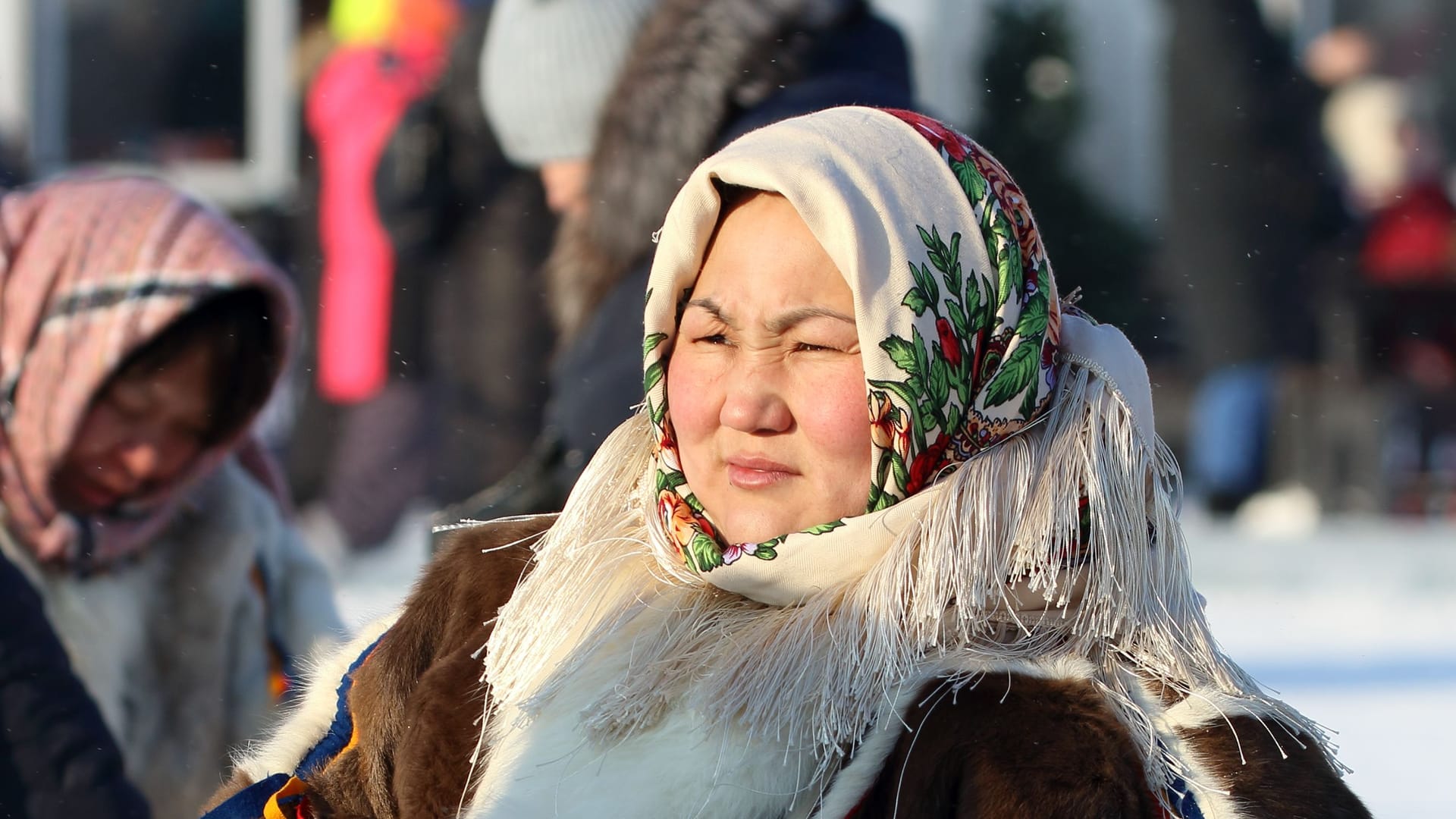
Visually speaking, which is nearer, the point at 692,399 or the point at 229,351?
the point at 692,399

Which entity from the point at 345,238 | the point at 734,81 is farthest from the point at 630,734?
the point at 345,238

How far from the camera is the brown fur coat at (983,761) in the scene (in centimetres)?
130

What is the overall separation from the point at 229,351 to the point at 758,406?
1426 millimetres

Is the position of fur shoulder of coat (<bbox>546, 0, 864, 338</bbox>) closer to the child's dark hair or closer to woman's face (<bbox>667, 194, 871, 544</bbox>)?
the child's dark hair

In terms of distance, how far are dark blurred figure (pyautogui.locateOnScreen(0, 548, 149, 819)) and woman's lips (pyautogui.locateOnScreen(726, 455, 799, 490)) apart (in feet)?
4.02

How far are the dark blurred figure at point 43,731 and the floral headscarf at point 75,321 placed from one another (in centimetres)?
26

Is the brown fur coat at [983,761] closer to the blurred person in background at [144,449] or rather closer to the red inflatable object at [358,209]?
the blurred person in background at [144,449]

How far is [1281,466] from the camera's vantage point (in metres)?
6.53

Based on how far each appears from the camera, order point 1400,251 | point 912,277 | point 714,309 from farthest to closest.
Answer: point 1400,251, point 714,309, point 912,277

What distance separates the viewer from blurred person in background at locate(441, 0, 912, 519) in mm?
2590

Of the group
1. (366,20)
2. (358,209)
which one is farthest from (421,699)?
(366,20)

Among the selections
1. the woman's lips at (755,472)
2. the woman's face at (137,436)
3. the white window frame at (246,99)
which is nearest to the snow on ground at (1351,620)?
the woman's face at (137,436)

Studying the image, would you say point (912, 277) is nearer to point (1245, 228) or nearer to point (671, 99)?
point (671, 99)

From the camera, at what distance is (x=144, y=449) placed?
2570mm
